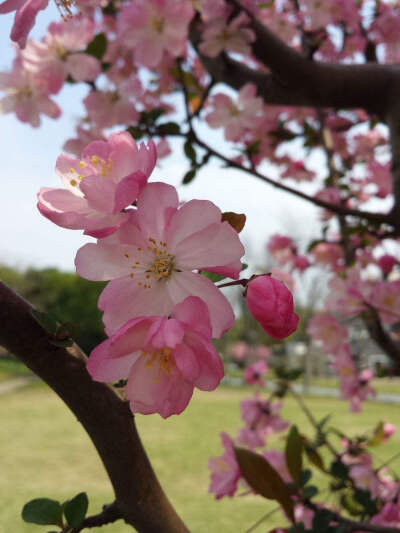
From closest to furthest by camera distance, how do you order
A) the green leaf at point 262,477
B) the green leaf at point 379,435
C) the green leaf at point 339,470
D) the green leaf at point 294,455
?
the green leaf at point 262,477, the green leaf at point 294,455, the green leaf at point 339,470, the green leaf at point 379,435

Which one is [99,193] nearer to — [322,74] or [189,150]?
[189,150]

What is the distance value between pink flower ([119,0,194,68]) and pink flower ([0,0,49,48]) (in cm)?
90

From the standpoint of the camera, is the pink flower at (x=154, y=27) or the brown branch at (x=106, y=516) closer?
the brown branch at (x=106, y=516)

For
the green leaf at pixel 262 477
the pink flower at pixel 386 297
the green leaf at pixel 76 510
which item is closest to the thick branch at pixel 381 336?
the pink flower at pixel 386 297

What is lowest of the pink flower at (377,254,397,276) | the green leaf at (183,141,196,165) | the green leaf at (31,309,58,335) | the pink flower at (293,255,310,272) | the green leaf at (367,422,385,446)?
the green leaf at (31,309,58,335)

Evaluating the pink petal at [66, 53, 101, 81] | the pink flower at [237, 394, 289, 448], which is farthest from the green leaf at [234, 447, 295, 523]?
the pink flower at [237, 394, 289, 448]

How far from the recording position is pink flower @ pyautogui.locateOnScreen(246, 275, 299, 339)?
0.86ft

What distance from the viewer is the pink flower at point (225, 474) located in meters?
0.95

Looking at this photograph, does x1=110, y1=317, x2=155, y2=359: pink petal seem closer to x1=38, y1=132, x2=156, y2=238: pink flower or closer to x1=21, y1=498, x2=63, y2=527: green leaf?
x1=38, y1=132, x2=156, y2=238: pink flower

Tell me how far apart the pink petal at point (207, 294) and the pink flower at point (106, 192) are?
5 cm

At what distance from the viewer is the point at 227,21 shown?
114 cm

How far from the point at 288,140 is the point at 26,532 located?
2.27m

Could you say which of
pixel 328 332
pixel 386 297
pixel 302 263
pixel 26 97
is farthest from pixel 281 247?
pixel 26 97

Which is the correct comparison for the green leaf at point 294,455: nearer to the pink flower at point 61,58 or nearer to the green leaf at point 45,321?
the green leaf at point 45,321
